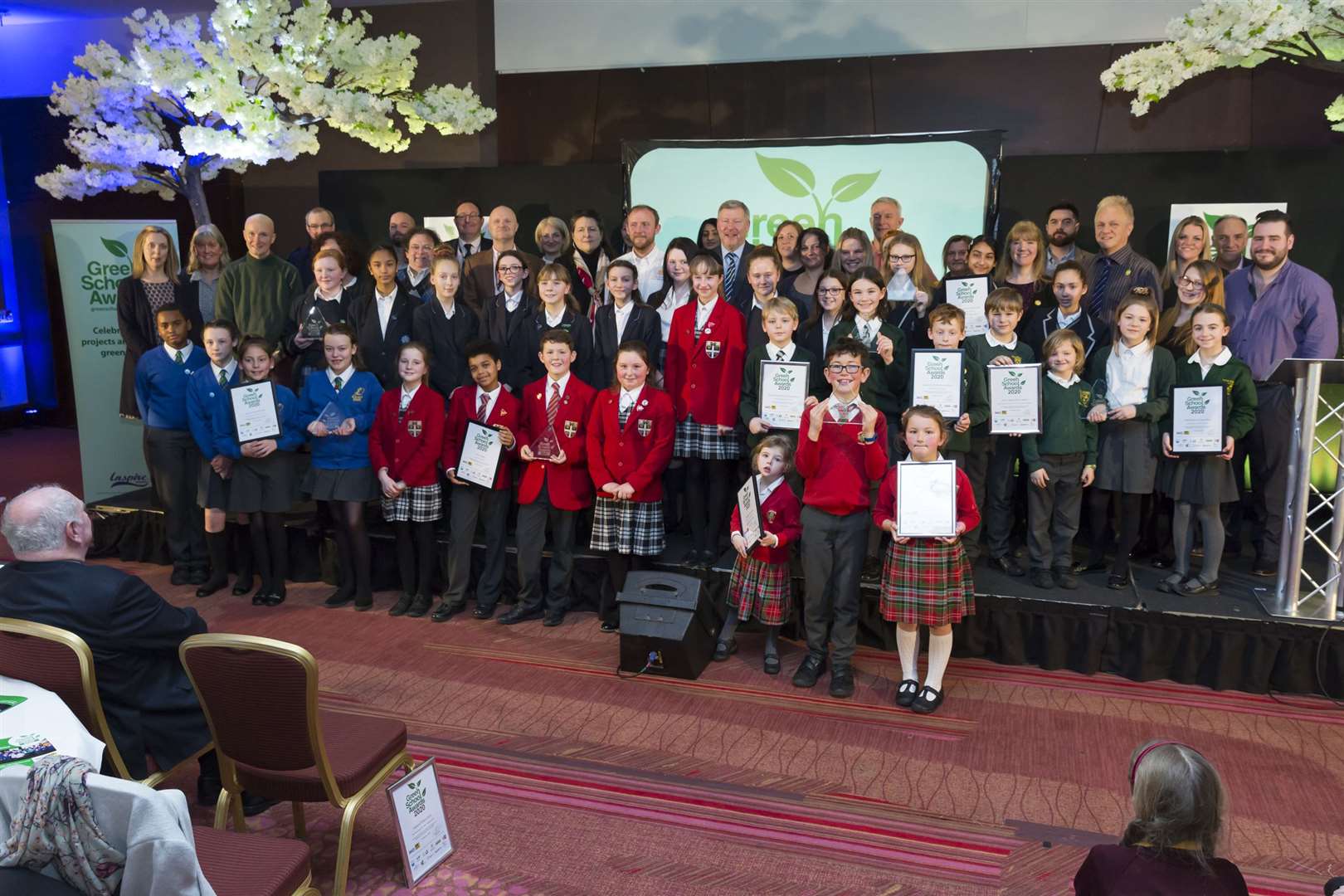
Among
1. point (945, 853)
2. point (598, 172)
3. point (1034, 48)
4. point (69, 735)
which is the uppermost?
point (1034, 48)

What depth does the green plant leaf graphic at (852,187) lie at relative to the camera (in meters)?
6.88

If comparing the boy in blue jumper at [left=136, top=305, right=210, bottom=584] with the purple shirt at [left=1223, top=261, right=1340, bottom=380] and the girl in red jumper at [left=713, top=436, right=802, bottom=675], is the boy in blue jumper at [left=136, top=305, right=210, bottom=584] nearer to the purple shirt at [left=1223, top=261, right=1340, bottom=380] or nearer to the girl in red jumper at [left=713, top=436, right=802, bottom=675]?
the girl in red jumper at [left=713, top=436, right=802, bottom=675]

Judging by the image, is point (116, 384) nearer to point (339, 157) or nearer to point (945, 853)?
point (339, 157)

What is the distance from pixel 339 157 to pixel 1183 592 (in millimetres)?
7483

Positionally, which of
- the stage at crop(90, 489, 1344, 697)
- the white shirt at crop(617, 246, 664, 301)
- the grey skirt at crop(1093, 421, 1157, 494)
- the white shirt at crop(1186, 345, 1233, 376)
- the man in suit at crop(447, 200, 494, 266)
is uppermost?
the man in suit at crop(447, 200, 494, 266)

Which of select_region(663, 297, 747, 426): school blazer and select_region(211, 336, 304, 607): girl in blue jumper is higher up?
select_region(663, 297, 747, 426): school blazer

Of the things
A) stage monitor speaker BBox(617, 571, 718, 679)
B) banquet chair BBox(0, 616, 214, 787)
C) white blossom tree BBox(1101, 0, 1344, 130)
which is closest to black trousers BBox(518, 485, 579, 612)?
stage monitor speaker BBox(617, 571, 718, 679)

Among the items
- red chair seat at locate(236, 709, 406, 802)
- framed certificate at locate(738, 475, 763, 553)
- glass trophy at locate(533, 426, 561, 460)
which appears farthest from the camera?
glass trophy at locate(533, 426, 561, 460)

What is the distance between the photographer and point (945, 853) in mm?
3193

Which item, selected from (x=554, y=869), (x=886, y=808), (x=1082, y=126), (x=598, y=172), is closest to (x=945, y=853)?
(x=886, y=808)

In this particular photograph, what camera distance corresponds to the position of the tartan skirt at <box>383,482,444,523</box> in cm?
525

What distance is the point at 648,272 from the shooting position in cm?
592

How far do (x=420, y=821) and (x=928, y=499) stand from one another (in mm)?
2338

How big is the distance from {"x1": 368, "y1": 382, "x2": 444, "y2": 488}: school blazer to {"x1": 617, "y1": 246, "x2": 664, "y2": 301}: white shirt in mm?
1421
